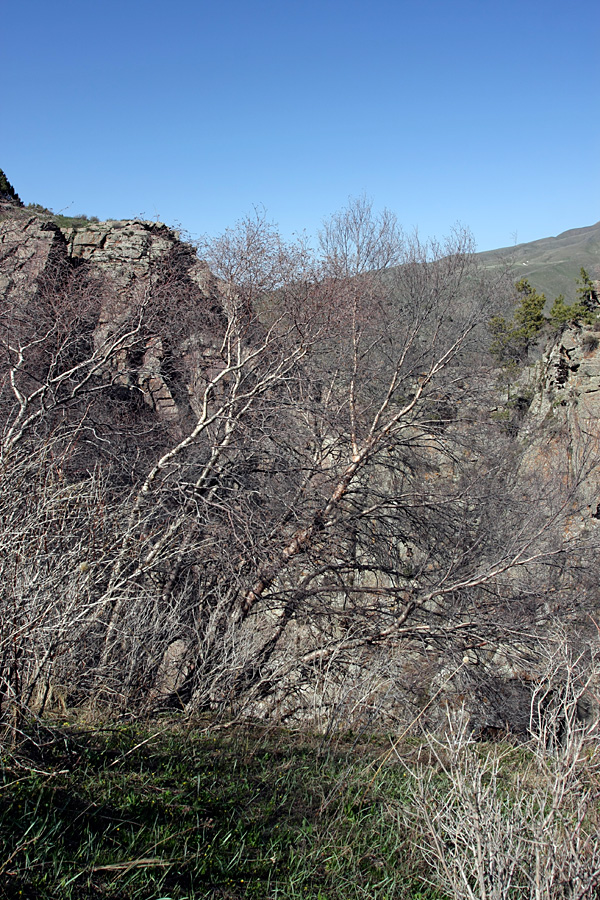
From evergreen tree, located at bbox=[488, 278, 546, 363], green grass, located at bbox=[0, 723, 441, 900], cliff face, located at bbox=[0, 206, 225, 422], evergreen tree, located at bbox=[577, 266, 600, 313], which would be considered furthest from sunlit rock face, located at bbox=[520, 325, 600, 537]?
green grass, located at bbox=[0, 723, 441, 900]

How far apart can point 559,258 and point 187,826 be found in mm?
123777

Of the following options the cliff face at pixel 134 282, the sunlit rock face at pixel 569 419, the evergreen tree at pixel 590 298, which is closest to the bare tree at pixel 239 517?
the cliff face at pixel 134 282

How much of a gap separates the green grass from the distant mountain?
5639 cm

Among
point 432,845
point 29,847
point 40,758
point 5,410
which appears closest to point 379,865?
point 432,845

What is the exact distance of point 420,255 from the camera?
2053cm

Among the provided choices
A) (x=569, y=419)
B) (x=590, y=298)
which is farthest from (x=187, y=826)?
(x=590, y=298)

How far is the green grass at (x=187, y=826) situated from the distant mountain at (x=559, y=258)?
56.4 metres

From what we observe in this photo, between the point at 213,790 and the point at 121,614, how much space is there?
2.18 meters

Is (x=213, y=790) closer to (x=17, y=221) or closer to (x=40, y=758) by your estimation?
(x=40, y=758)

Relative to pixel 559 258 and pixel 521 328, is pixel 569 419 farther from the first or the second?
pixel 559 258

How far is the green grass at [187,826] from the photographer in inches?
89.9

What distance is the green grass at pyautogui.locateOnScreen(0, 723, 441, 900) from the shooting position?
2.28m

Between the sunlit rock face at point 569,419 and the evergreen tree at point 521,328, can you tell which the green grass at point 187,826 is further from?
the evergreen tree at point 521,328

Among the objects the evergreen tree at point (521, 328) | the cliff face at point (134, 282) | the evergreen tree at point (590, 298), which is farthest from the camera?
the evergreen tree at point (521, 328)
